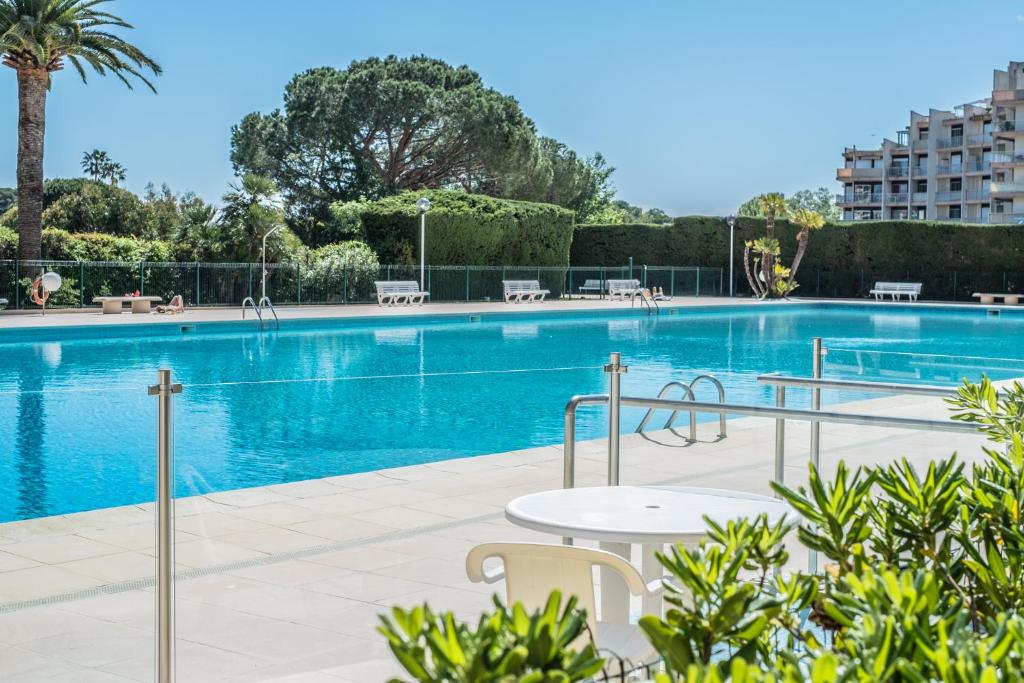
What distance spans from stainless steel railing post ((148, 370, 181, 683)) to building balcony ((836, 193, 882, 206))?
99467 mm

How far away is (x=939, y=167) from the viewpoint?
92.1 metres

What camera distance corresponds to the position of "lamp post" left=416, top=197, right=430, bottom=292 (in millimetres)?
31953

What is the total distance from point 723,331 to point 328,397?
15.5 meters

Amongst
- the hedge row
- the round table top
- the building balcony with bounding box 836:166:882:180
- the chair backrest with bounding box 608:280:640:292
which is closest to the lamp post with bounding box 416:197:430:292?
the chair backrest with bounding box 608:280:640:292

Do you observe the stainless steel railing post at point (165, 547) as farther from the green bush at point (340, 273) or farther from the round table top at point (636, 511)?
the green bush at point (340, 273)

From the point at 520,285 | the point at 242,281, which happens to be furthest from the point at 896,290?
the point at 242,281

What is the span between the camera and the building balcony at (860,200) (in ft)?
321

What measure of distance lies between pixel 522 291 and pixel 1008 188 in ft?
156

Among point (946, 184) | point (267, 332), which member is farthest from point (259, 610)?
point (946, 184)

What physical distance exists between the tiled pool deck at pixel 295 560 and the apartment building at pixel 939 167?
243ft

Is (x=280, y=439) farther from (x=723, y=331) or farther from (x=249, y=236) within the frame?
(x=249, y=236)

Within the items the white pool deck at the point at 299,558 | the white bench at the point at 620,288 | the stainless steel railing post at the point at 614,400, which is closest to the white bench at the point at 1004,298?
the white bench at the point at 620,288

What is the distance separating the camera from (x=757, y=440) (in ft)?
25.3

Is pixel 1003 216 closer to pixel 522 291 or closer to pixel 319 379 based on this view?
pixel 522 291
